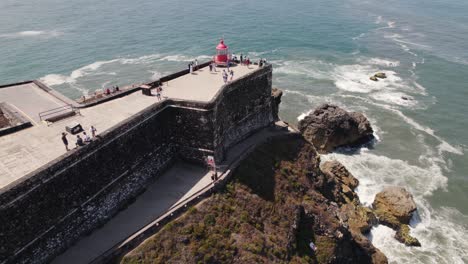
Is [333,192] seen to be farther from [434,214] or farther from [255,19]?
[255,19]

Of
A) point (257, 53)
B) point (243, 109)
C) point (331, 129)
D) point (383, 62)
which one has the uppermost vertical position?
point (243, 109)

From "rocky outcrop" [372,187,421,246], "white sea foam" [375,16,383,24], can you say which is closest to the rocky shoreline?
"rocky outcrop" [372,187,421,246]

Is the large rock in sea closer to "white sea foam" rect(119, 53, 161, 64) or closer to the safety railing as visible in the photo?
the safety railing

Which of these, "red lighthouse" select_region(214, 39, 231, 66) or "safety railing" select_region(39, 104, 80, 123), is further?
"red lighthouse" select_region(214, 39, 231, 66)

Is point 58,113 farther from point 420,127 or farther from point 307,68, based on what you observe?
point 307,68

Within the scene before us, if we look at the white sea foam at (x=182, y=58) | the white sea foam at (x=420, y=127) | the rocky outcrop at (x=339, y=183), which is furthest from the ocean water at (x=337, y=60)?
the rocky outcrop at (x=339, y=183)

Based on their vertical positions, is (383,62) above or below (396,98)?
above

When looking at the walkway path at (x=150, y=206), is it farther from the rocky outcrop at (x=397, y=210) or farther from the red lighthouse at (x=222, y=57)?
the rocky outcrop at (x=397, y=210)

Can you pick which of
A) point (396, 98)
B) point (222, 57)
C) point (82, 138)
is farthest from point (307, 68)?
point (82, 138)
